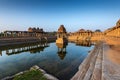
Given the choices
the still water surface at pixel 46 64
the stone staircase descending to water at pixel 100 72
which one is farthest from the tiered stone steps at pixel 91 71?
the still water surface at pixel 46 64

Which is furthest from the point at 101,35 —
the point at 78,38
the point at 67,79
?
the point at 67,79

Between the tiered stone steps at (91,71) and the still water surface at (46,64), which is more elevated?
the tiered stone steps at (91,71)

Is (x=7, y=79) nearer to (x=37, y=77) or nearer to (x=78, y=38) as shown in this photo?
(x=37, y=77)

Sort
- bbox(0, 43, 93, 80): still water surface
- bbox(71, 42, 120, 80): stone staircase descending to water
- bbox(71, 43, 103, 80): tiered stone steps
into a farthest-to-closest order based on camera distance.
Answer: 1. bbox(0, 43, 93, 80): still water surface
2. bbox(71, 43, 103, 80): tiered stone steps
3. bbox(71, 42, 120, 80): stone staircase descending to water

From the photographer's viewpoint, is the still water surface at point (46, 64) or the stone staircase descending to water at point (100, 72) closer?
the stone staircase descending to water at point (100, 72)

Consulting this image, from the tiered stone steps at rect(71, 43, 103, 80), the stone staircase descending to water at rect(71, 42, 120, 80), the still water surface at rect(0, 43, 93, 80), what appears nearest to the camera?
the stone staircase descending to water at rect(71, 42, 120, 80)

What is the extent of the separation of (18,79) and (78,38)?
216 ft

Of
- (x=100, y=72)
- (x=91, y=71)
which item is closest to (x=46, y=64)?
(x=91, y=71)

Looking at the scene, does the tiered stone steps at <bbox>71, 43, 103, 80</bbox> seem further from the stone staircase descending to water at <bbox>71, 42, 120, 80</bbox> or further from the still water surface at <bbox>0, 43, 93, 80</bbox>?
the still water surface at <bbox>0, 43, 93, 80</bbox>

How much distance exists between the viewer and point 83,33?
73.6 m

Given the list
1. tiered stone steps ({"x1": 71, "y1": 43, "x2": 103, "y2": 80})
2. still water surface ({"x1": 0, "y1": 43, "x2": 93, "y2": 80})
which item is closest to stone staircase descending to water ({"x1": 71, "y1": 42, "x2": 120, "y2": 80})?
tiered stone steps ({"x1": 71, "y1": 43, "x2": 103, "y2": 80})

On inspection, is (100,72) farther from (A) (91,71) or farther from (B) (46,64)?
(B) (46,64)

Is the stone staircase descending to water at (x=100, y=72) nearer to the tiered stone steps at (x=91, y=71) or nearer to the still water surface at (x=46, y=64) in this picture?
the tiered stone steps at (x=91, y=71)

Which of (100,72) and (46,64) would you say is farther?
(46,64)
